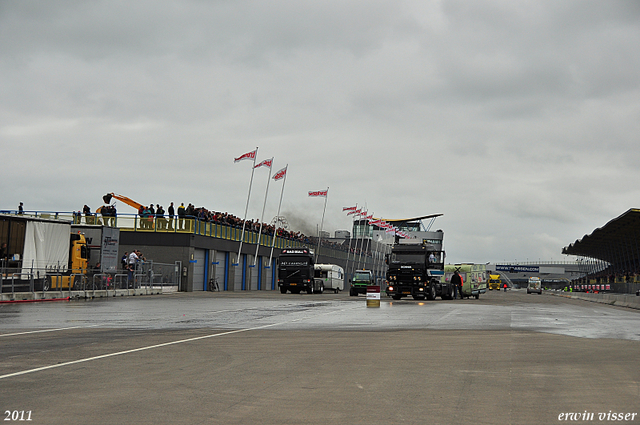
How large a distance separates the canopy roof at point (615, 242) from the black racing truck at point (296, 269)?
25.9 m

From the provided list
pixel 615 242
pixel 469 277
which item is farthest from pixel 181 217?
pixel 615 242

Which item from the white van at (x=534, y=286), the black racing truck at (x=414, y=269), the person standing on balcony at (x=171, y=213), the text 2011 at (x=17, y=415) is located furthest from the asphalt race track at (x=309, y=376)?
the white van at (x=534, y=286)

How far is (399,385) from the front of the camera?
27.4 ft

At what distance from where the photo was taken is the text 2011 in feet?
20.7

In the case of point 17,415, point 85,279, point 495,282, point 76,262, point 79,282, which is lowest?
point 17,415

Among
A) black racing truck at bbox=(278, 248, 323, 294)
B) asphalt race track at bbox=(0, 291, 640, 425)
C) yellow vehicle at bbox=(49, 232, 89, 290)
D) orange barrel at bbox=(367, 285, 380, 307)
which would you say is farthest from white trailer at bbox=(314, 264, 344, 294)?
asphalt race track at bbox=(0, 291, 640, 425)

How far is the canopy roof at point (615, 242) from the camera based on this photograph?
62594 mm

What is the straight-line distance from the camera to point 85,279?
34781 mm

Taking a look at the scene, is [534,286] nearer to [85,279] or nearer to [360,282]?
[360,282]

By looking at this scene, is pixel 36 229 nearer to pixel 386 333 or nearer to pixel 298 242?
pixel 386 333

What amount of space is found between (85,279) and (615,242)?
6981 centimetres

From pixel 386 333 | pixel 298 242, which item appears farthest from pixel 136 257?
pixel 298 242

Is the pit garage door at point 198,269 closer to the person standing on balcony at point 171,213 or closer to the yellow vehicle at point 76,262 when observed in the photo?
the person standing on balcony at point 171,213

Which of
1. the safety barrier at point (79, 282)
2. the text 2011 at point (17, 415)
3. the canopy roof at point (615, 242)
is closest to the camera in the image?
the text 2011 at point (17, 415)
